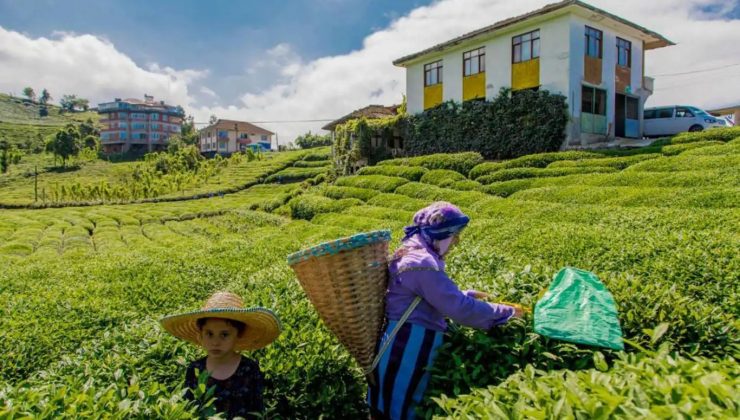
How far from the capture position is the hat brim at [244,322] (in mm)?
2770

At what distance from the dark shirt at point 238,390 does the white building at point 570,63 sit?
19.0 metres

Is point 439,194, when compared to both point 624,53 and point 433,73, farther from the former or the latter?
point 624,53

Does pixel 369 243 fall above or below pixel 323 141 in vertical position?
below

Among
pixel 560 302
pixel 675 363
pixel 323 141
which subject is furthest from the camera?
pixel 323 141

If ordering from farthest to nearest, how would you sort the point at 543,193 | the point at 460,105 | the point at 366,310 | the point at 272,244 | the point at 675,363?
the point at 460,105 → the point at 543,193 → the point at 272,244 → the point at 366,310 → the point at 675,363

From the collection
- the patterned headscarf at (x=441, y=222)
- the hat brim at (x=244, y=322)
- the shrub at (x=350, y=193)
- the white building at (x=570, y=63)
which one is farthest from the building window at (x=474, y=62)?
the hat brim at (x=244, y=322)

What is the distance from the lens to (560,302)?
2527 millimetres

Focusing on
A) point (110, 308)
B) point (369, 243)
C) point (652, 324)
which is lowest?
point (110, 308)

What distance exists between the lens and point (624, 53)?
71.1 ft

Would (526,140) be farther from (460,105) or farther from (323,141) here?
(323,141)

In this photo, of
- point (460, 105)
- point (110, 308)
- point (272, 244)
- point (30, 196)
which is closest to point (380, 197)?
point (272, 244)

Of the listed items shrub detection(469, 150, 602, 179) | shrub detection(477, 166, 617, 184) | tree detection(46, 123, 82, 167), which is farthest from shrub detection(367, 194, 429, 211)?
tree detection(46, 123, 82, 167)

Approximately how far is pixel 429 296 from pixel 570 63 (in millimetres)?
19168

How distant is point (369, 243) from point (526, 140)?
745 inches
